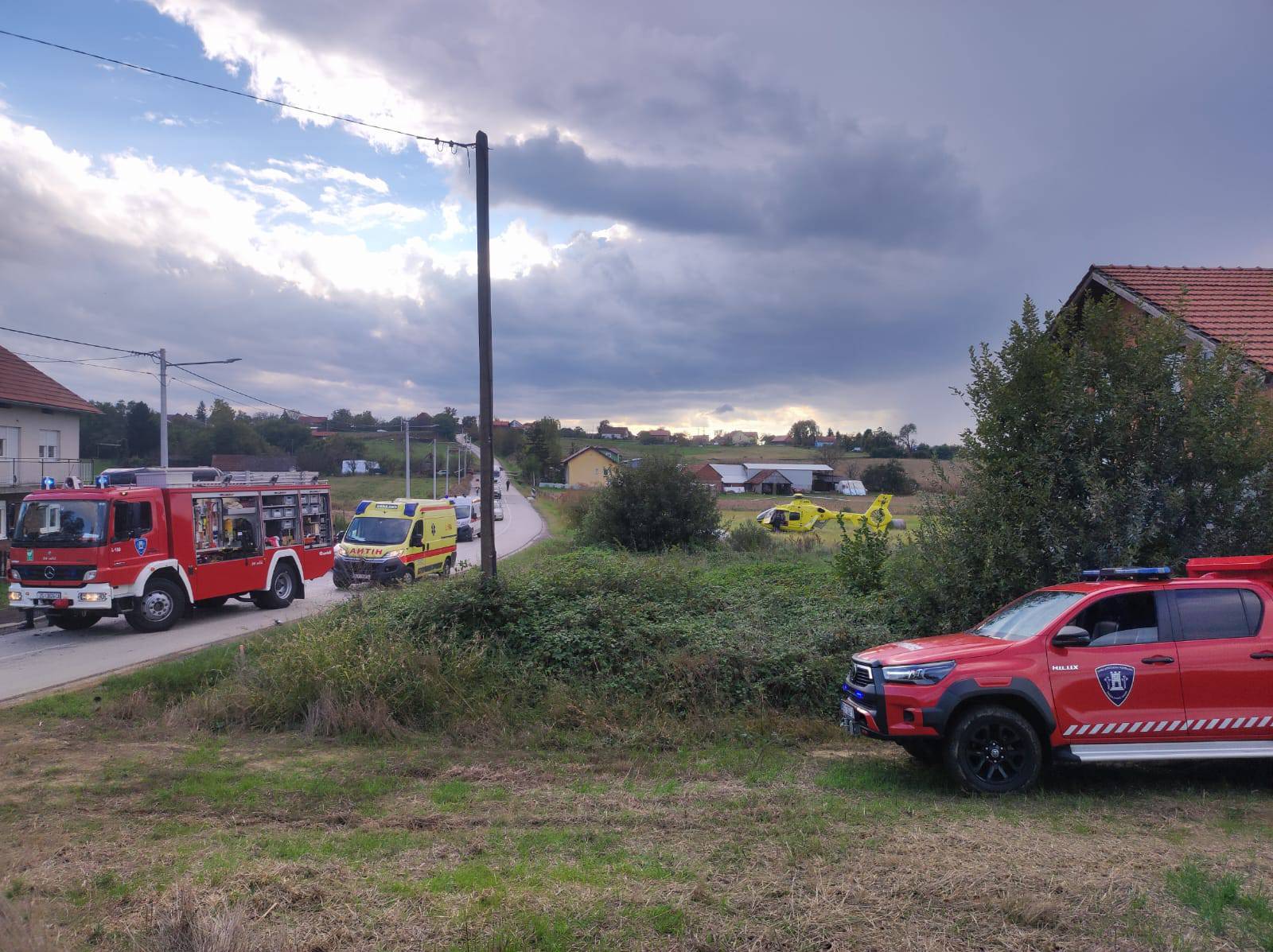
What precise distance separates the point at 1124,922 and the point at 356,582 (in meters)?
20.8

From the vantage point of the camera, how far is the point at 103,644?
15312 mm

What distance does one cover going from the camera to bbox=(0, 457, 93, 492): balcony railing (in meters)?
30.7

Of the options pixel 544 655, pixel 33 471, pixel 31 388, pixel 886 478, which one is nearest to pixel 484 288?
pixel 544 655

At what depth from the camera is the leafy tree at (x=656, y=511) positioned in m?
28.5

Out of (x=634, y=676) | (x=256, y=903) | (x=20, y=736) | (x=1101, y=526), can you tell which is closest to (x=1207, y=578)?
(x=1101, y=526)

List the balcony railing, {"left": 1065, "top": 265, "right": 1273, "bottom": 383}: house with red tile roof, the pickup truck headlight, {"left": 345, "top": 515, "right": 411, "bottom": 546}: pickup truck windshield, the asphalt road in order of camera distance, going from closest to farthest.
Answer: the pickup truck headlight
the asphalt road
{"left": 1065, "top": 265, "right": 1273, "bottom": 383}: house with red tile roof
{"left": 345, "top": 515, "right": 411, "bottom": 546}: pickup truck windshield
the balcony railing

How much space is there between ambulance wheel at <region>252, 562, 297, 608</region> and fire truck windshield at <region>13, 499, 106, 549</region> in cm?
451

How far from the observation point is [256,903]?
4562mm

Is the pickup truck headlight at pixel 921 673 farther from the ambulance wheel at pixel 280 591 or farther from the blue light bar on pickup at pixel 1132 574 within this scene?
the ambulance wheel at pixel 280 591

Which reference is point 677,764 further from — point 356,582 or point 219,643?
point 356,582

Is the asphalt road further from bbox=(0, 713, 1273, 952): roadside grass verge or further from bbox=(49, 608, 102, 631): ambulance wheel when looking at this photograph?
bbox=(0, 713, 1273, 952): roadside grass verge

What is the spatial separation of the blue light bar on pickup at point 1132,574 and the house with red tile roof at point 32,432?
32354 millimetres

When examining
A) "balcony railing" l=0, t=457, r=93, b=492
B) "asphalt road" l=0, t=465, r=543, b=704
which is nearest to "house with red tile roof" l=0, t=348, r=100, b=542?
"balcony railing" l=0, t=457, r=93, b=492

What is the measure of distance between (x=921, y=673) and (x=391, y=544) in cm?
1877
